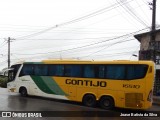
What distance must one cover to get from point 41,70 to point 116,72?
237 inches

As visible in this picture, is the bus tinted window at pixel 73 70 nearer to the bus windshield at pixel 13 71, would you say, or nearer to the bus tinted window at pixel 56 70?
the bus tinted window at pixel 56 70

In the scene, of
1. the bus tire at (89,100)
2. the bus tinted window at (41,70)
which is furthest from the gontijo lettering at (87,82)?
the bus tinted window at (41,70)

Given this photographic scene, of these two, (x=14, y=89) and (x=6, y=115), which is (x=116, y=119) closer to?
(x=6, y=115)

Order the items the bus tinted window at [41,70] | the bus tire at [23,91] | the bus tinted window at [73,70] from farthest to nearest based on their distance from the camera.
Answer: the bus tire at [23,91]
the bus tinted window at [41,70]
the bus tinted window at [73,70]

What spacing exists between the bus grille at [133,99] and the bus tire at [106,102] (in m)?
1.02

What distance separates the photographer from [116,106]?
1952 cm

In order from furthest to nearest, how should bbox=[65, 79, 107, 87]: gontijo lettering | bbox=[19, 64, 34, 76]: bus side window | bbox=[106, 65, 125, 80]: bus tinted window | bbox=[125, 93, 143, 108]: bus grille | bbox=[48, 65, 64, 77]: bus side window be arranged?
bbox=[19, 64, 34, 76]: bus side window → bbox=[48, 65, 64, 77]: bus side window → bbox=[65, 79, 107, 87]: gontijo lettering → bbox=[106, 65, 125, 80]: bus tinted window → bbox=[125, 93, 143, 108]: bus grille

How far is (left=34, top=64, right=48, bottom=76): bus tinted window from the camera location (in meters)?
23.0

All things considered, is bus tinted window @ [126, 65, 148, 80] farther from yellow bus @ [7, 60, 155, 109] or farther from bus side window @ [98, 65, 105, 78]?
bus side window @ [98, 65, 105, 78]

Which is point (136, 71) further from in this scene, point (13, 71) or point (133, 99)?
point (13, 71)

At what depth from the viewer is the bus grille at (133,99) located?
18547 mm

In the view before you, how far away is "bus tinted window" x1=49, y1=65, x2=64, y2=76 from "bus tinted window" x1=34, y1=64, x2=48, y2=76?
0.44 meters

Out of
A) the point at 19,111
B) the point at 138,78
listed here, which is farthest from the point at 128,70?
the point at 19,111

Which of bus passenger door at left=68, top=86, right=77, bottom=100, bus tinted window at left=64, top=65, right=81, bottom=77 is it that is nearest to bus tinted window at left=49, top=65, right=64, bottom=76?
bus tinted window at left=64, top=65, right=81, bottom=77
